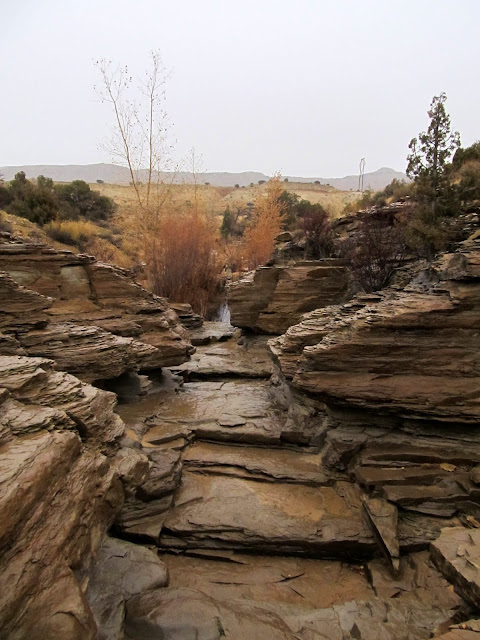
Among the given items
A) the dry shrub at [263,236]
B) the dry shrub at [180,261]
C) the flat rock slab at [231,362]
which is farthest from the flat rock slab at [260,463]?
the dry shrub at [263,236]

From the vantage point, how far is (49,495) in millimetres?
2611

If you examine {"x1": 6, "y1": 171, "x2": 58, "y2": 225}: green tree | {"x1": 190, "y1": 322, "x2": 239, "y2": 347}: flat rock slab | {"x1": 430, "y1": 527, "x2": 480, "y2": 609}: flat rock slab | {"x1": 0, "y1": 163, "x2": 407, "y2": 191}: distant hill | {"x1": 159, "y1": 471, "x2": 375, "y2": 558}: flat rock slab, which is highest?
{"x1": 0, "y1": 163, "x2": 407, "y2": 191}: distant hill

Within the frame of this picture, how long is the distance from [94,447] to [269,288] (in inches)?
302

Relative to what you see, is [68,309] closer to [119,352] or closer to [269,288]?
[119,352]

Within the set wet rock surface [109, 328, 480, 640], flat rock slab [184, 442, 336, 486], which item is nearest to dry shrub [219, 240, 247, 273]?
wet rock surface [109, 328, 480, 640]

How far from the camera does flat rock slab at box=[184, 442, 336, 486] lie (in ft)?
15.3

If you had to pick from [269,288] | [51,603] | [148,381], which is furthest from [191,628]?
[269,288]

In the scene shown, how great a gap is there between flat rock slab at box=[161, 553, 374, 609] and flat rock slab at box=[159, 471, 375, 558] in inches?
4.6

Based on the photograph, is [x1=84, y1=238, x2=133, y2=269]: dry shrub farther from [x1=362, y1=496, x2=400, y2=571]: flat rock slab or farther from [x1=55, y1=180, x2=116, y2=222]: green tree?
[x1=362, y1=496, x2=400, y2=571]: flat rock slab

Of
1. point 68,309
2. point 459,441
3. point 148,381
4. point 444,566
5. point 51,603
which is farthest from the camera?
point 148,381

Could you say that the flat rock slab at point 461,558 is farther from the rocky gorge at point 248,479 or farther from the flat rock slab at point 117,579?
the flat rock slab at point 117,579

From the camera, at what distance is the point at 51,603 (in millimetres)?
2277

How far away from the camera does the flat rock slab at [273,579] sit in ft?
11.1

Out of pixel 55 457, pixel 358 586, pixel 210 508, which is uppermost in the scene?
pixel 55 457
